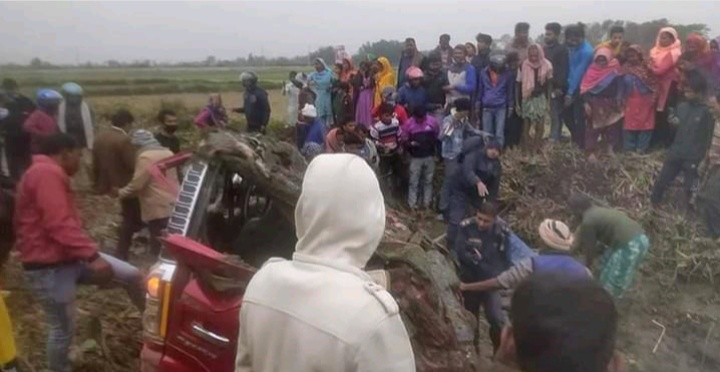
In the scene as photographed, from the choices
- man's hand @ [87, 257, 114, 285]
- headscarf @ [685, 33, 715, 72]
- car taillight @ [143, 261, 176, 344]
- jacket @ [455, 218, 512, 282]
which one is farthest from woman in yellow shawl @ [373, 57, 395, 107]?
car taillight @ [143, 261, 176, 344]

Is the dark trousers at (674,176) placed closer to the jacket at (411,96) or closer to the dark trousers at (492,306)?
the jacket at (411,96)

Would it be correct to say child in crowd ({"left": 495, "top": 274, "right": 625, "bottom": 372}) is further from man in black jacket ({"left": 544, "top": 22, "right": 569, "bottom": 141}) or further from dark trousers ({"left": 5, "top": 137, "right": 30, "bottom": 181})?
man in black jacket ({"left": 544, "top": 22, "right": 569, "bottom": 141})

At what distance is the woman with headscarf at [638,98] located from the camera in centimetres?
970

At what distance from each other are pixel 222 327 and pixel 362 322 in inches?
61.2

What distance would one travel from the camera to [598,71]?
9969 millimetres

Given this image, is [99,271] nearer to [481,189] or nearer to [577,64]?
[481,189]

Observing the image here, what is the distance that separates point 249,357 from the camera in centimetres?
243

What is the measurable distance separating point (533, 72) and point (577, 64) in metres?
0.53

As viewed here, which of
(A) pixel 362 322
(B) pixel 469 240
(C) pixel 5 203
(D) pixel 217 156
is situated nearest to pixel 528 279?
(A) pixel 362 322

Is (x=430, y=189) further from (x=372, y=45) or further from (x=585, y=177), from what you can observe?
(x=372, y=45)

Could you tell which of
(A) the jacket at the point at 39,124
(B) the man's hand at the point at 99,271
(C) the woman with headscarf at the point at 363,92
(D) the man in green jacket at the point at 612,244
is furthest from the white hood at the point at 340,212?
(C) the woman with headscarf at the point at 363,92

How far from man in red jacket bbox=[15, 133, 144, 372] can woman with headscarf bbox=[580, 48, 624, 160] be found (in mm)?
6653

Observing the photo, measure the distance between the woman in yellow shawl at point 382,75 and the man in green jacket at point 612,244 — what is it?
6.05 metres

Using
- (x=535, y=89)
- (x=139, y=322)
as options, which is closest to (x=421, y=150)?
(x=535, y=89)
